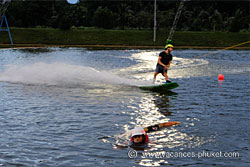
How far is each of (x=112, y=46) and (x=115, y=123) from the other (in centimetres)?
4388

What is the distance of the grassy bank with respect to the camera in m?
56.8

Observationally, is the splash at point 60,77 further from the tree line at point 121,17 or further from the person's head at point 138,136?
the tree line at point 121,17

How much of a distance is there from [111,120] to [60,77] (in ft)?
33.1

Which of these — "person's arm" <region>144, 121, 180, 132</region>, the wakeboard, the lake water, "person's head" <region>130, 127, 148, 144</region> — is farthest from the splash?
"person's head" <region>130, 127, 148, 144</region>

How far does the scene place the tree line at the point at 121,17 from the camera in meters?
73.1

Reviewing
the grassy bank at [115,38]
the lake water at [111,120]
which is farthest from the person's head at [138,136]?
the grassy bank at [115,38]

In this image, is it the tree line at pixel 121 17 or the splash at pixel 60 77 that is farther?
the tree line at pixel 121 17

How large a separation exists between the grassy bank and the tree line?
4.77 meters

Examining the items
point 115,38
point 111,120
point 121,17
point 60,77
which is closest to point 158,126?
point 111,120

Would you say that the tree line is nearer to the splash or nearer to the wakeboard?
the splash

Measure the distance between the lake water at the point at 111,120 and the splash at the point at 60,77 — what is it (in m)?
0.05

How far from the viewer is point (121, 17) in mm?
80312

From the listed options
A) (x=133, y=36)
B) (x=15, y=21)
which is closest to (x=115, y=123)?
(x=133, y=36)

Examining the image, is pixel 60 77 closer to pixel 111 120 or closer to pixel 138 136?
pixel 111 120
